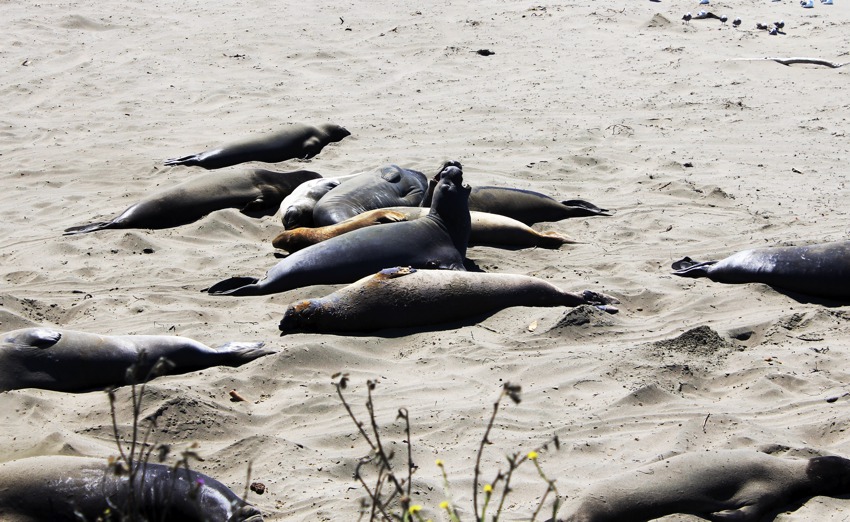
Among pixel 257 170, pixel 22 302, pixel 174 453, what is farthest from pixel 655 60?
pixel 174 453

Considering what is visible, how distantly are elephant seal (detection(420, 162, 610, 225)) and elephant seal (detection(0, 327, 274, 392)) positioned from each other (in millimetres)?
2600

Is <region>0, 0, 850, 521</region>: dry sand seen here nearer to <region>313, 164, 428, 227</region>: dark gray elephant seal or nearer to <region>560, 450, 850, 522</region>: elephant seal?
<region>560, 450, 850, 522</region>: elephant seal

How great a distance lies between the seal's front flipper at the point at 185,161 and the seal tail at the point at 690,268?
426cm

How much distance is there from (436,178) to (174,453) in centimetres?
332

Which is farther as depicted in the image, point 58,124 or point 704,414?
point 58,124

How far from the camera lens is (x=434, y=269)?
5973 millimetres

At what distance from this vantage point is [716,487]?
369 cm

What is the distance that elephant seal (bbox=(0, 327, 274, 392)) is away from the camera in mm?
4609

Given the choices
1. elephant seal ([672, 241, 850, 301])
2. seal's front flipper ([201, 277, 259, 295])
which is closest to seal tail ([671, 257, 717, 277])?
elephant seal ([672, 241, 850, 301])

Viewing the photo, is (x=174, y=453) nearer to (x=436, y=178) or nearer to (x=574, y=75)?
(x=436, y=178)

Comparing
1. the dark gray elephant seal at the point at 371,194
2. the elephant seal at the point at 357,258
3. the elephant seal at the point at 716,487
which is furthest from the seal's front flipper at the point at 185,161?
the elephant seal at the point at 716,487

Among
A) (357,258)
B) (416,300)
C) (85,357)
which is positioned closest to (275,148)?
(357,258)

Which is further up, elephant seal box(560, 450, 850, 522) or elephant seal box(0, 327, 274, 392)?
elephant seal box(560, 450, 850, 522)

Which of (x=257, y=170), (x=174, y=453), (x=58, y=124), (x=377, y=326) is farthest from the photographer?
(x=58, y=124)
